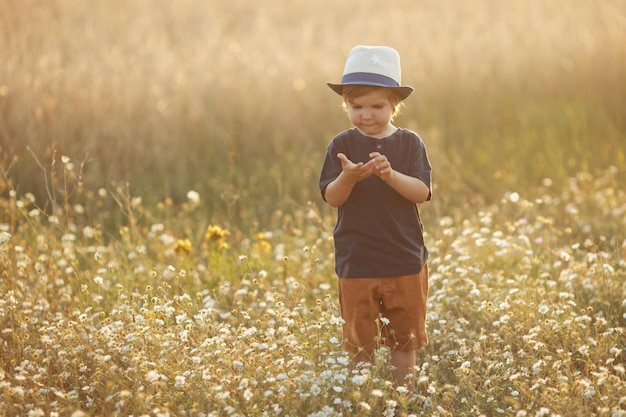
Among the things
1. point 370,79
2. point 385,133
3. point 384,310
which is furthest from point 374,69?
point 384,310

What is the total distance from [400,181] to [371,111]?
1.19 feet

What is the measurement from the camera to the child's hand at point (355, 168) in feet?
11.8

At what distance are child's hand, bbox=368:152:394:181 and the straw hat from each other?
0.38m

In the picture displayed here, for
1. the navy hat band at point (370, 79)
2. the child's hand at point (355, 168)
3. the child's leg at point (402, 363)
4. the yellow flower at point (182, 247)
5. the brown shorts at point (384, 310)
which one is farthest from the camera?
the yellow flower at point (182, 247)

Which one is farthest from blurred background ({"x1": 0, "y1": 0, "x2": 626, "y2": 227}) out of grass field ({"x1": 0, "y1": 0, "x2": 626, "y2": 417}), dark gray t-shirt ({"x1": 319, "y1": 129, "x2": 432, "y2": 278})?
dark gray t-shirt ({"x1": 319, "y1": 129, "x2": 432, "y2": 278})

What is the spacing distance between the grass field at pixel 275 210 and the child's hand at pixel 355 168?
77 centimetres

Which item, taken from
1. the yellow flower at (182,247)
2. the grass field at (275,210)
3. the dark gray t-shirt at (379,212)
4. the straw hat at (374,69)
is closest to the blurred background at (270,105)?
the grass field at (275,210)

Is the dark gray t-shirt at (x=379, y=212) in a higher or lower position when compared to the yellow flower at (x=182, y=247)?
higher

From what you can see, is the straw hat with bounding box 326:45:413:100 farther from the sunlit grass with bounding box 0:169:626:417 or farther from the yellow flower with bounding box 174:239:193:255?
the yellow flower with bounding box 174:239:193:255

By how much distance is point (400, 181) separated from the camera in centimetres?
376

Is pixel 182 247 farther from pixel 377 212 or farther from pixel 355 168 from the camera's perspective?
pixel 355 168

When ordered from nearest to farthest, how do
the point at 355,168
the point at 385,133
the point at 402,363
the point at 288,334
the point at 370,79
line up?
the point at 355,168 < the point at 370,79 < the point at 385,133 < the point at 402,363 < the point at 288,334

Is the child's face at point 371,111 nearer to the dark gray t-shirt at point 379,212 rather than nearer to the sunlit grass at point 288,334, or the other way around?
the dark gray t-shirt at point 379,212

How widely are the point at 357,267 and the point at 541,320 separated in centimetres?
111
